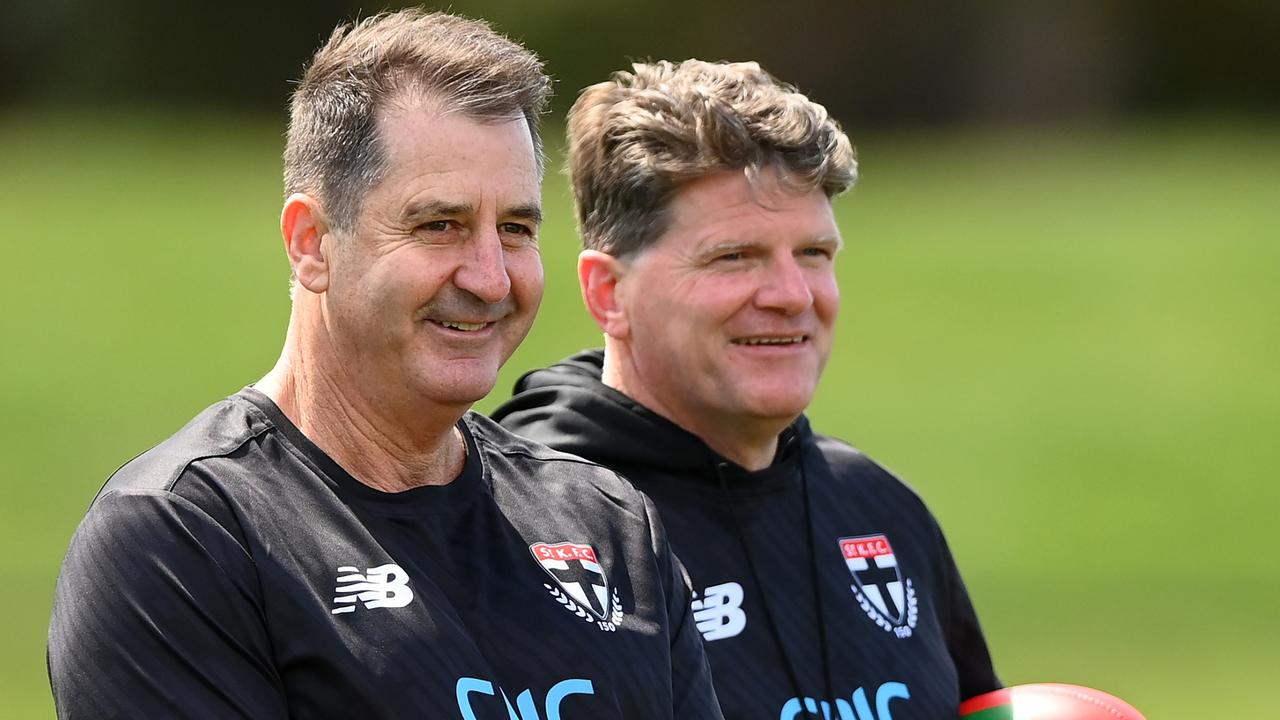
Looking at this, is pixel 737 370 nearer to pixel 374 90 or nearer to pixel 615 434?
pixel 615 434

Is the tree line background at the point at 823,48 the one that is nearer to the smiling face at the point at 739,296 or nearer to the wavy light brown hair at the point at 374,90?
the smiling face at the point at 739,296

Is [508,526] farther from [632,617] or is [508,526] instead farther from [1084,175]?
[1084,175]

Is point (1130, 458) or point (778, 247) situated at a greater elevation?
point (778, 247)

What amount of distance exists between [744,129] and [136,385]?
47.5 feet

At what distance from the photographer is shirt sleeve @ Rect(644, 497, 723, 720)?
270cm

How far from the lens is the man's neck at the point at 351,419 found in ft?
8.33

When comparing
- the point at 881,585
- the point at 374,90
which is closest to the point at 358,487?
the point at 374,90

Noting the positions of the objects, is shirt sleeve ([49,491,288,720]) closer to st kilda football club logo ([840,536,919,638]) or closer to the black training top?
the black training top

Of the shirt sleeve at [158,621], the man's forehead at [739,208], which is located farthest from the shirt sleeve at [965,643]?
the shirt sleeve at [158,621]

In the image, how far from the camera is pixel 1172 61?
86.9ft

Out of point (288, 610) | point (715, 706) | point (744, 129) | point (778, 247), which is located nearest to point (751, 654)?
point (715, 706)

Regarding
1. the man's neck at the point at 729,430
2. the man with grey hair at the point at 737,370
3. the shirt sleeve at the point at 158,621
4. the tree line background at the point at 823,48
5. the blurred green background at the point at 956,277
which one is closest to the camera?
the shirt sleeve at the point at 158,621

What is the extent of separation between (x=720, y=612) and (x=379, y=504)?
0.98m

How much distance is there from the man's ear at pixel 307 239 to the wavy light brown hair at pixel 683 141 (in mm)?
1041
